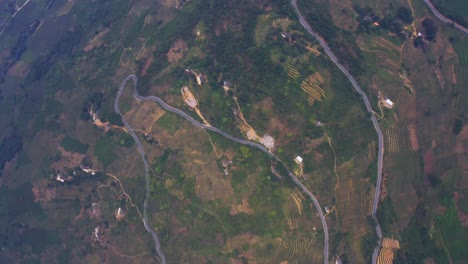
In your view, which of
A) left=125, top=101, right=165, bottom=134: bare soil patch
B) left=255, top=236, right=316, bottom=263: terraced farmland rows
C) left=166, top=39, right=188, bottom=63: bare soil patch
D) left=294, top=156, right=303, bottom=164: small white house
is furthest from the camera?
left=166, top=39, right=188, bottom=63: bare soil patch

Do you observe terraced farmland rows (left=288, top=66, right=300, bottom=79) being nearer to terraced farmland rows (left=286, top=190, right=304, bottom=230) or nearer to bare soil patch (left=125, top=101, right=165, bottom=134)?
terraced farmland rows (left=286, top=190, right=304, bottom=230)

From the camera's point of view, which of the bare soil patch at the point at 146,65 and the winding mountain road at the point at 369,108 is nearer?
the winding mountain road at the point at 369,108

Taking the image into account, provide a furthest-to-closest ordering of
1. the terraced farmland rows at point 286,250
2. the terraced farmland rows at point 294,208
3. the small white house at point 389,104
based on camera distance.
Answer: the small white house at point 389,104 → the terraced farmland rows at point 294,208 → the terraced farmland rows at point 286,250

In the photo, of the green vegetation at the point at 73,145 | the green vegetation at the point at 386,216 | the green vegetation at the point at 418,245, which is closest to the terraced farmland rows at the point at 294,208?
the green vegetation at the point at 386,216

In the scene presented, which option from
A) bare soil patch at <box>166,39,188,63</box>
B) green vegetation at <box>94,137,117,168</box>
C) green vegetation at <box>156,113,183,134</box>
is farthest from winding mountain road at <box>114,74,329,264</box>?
bare soil patch at <box>166,39,188,63</box>

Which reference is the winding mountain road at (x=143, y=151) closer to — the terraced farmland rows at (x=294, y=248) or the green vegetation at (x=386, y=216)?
the terraced farmland rows at (x=294, y=248)

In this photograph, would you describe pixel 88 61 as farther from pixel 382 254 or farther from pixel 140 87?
pixel 382 254

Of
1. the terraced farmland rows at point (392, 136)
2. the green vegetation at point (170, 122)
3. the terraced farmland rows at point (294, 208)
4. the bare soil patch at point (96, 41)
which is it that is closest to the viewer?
the terraced farmland rows at point (294, 208)

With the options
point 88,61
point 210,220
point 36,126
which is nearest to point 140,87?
point 88,61

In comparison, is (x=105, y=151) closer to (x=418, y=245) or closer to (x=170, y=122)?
(x=170, y=122)

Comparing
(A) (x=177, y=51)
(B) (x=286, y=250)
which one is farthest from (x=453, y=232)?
(A) (x=177, y=51)
